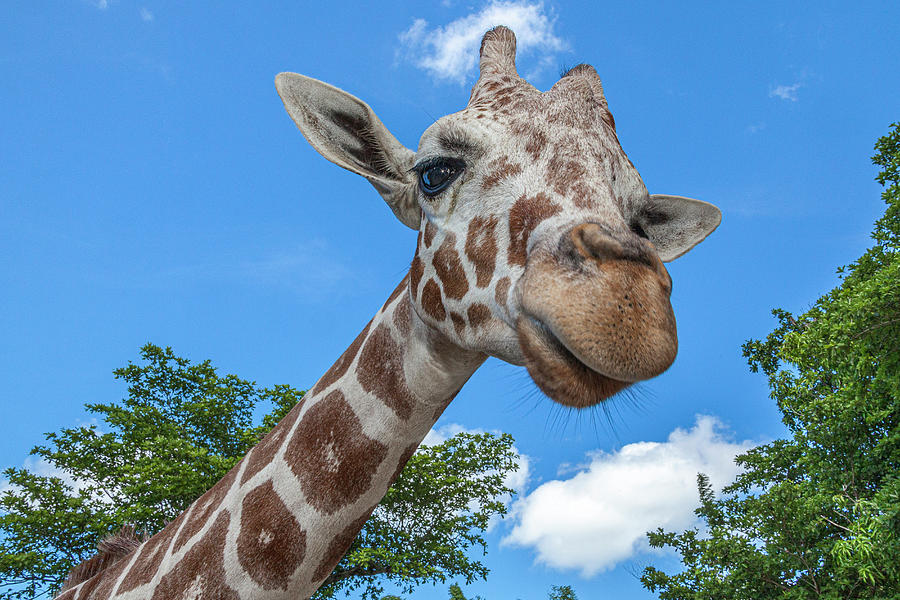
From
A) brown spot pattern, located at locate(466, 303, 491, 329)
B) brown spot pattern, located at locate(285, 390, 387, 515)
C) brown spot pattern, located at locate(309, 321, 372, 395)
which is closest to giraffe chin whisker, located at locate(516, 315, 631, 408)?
brown spot pattern, located at locate(466, 303, 491, 329)

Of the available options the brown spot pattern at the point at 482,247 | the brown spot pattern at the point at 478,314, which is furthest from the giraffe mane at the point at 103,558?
the brown spot pattern at the point at 482,247

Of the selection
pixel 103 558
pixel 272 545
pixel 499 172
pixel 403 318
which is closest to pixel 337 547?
pixel 272 545

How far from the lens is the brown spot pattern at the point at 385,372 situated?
9.91ft

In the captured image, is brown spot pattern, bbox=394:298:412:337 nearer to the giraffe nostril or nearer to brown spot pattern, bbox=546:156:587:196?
brown spot pattern, bbox=546:156:587:196

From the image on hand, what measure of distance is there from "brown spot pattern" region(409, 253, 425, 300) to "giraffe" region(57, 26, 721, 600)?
14 mm

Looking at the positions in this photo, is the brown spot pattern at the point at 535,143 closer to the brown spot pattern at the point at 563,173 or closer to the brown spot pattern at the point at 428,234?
the brown spot pattern at the point at 563,173

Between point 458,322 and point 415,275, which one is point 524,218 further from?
point 415,275

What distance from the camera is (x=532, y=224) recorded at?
244 centimetres

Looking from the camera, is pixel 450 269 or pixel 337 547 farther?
pixel 337 547

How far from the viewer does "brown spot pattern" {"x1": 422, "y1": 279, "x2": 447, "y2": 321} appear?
2.78 metres

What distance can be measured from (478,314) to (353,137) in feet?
4.58

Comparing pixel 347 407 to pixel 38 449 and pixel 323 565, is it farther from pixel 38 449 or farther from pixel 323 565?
pixel 38 449

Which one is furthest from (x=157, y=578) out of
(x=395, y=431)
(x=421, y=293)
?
(x=421, y=293)

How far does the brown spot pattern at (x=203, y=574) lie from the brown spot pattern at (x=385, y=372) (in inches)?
47.5
